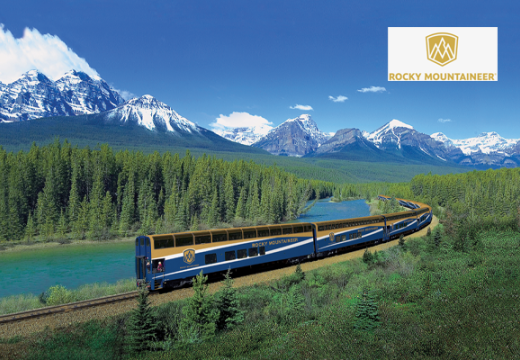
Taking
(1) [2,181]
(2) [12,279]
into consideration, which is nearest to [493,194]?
(2) [12,279]

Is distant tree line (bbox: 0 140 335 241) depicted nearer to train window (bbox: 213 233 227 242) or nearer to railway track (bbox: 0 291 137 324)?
railway track (bbox: 0 291 137 324)

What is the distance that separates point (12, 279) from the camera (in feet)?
121

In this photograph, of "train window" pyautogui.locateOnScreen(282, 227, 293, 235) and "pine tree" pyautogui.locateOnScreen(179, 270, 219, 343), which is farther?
"train window" pyautogui.locateOnScreen(282, 227, 293, 235)

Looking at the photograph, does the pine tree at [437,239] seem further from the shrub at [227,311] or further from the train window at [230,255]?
the shrub at [227,311]

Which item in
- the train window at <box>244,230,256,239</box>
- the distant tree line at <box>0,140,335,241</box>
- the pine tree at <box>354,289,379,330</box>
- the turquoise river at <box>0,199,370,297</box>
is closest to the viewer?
the pine tree at <box>354,289,379,330</box>

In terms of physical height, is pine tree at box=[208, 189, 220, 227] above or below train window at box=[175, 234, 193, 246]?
below

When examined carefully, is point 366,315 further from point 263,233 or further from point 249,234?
point 263,233

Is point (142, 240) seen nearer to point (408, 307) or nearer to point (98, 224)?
point (408, 307)

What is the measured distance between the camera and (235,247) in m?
24.5

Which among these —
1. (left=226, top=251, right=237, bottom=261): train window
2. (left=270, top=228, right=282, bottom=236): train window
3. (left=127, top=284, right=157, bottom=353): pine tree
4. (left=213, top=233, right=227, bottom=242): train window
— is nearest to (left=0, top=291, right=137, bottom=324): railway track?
(left=213, top=233, right=227, bottom=242): train window

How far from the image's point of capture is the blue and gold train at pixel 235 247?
2091 cm

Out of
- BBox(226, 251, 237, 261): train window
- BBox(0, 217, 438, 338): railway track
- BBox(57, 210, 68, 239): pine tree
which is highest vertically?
BBox(226, 251, 237, 261): train window

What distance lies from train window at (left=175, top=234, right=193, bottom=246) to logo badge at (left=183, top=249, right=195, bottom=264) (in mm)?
488

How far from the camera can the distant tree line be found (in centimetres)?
6112
